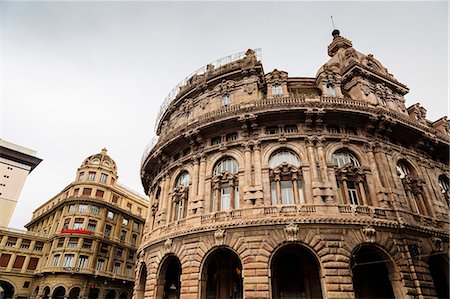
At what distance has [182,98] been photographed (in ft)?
91.6

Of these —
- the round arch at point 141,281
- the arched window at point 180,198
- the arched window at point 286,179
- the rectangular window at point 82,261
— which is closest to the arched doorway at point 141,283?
the round arch at point 141,281

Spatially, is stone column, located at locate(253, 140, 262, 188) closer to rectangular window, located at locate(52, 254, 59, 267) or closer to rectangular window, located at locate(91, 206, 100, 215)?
rectangular window, located at locate(91, 206, 100, 215)

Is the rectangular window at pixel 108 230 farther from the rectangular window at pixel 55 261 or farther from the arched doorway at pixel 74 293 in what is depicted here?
the arched doorway at pixel 74 293

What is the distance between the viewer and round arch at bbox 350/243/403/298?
628 inches

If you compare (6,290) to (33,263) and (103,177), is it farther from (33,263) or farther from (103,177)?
(103,177)

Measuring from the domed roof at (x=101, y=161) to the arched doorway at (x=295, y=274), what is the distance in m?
41.9

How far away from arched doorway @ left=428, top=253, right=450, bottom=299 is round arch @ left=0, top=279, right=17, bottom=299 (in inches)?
2031

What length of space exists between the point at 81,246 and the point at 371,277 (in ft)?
131

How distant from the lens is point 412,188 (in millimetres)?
20391

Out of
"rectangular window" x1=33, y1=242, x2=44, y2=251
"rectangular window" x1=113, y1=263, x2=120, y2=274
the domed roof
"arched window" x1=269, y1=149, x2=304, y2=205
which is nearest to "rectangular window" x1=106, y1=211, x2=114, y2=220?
"rectangular window" x1=113, y1=263, x2=120, y2=274

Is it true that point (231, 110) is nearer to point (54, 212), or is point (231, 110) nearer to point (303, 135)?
point (303, 135)

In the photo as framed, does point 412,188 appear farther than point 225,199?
Yes

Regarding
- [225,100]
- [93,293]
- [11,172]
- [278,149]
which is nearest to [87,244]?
[93,293]

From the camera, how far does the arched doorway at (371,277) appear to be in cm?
1670
